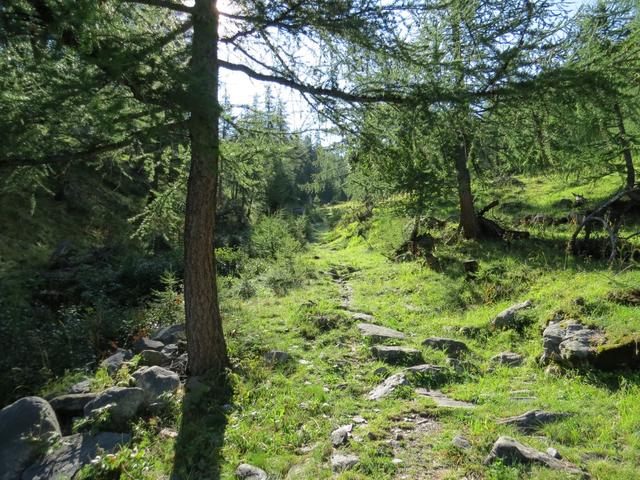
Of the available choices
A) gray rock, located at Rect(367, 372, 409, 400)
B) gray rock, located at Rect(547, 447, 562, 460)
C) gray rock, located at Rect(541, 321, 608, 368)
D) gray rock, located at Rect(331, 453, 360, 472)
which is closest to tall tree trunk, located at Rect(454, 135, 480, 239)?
gray rock, located at Rect(541, 321, 608, 368)

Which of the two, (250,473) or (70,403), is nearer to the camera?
(250,473)

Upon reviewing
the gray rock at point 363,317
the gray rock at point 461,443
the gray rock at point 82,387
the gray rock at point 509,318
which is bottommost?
the gray rock at point 82,387

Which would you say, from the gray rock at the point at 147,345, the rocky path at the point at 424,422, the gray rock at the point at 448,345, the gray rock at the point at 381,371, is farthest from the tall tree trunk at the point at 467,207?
the gray rock at the point at 147,345

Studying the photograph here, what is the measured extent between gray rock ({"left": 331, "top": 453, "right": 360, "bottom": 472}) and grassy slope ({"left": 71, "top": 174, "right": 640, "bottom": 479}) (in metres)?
0.09

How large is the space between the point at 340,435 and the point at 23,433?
11.6 ft

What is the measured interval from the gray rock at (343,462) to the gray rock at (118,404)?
2694 mm

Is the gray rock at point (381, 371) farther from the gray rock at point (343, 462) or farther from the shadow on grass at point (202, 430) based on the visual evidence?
the gray rock at point (343, 462)

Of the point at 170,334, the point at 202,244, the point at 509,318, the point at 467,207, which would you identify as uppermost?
the point at 467,207

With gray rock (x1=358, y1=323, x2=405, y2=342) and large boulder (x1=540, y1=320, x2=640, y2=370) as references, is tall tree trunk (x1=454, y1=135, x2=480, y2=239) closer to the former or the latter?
gray rock (x1=358, y1=323, x2=405, y2=342)

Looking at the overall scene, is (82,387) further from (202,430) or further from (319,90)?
(319,90)

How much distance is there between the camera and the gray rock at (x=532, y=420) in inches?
189

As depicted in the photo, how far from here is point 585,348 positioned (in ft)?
19.8

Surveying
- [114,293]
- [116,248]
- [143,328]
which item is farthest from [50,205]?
[143,328]

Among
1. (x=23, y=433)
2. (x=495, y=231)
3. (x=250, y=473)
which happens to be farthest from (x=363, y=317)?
(x=495, y=231)
